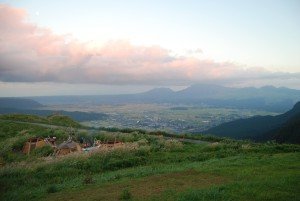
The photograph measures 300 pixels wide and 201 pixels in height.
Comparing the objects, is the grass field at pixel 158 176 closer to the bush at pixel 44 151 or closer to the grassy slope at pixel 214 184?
the grassy slope at pixel 214 184

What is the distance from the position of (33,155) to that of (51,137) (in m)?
7.56

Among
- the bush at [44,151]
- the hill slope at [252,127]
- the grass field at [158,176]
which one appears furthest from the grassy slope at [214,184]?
the hill slope at [252,127]

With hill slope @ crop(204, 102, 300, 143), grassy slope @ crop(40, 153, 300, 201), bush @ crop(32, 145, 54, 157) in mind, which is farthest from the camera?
hill slope @ crop(204, 102, 300, 143)

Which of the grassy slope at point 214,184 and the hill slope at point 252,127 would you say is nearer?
the grassy slope at point 214,184

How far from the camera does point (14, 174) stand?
21.5 m

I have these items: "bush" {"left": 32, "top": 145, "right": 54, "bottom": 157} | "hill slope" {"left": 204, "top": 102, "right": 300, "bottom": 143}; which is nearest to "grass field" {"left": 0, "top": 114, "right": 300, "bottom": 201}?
"bush" {"left": 32, "top": 145, "right": 54, "bottom": 157}

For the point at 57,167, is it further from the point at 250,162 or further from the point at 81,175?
the point at 250,162

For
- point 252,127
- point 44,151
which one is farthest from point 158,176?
point 252,127

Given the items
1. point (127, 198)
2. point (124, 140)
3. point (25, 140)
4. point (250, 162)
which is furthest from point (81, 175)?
point (25, 140)

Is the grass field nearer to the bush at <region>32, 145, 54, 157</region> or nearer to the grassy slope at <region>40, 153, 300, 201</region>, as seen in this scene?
the grassy slope at <region>40, 153, 300, 201</region>

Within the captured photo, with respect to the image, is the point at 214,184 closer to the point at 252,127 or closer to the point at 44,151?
the point at 44,151

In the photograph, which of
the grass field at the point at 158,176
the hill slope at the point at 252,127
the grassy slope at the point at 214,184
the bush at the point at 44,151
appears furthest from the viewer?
the hill slope at the point at 252,127

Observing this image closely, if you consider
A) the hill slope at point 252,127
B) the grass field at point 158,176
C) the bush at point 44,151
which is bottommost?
the hill slope at point 252,127

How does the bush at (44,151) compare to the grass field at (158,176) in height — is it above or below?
below
